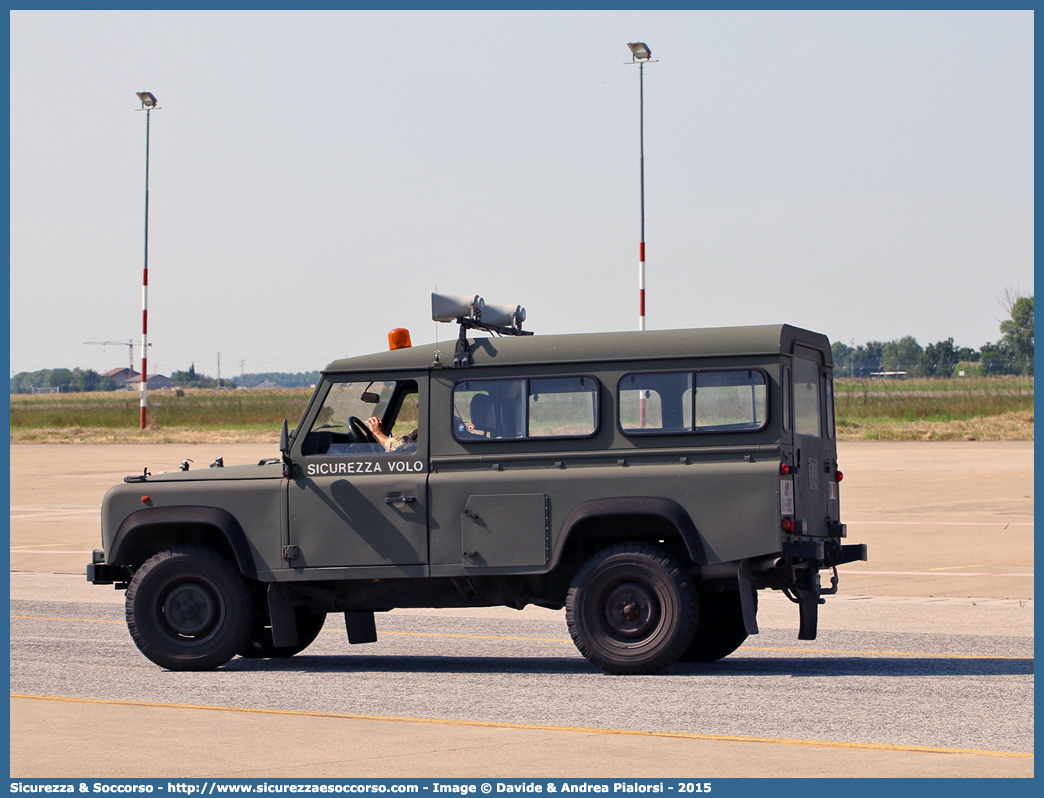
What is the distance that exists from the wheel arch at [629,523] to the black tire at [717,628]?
796 mm

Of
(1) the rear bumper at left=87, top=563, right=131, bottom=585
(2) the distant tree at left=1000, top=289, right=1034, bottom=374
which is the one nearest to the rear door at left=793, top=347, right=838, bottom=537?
(1) the rear bumper at left=87, top=563, right=131, bottom=585

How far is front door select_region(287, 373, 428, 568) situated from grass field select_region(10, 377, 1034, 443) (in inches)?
1235

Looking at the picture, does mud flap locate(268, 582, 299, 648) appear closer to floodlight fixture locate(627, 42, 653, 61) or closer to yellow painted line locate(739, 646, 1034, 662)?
yellow painted line locate(739, 646, 1034, 662)

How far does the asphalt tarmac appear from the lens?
21.0 feet

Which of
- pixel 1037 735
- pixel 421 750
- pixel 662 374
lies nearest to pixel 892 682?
pixel 1037 735

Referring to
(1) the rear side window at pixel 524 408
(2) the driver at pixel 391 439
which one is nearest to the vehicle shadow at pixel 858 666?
(1) the rear side window at pixel 524 408

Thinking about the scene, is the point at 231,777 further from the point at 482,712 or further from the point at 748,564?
the point at 748,564

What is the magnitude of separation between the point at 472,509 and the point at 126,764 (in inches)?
131

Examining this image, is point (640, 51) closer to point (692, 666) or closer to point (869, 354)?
point (692, 666)

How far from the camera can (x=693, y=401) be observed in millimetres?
9031

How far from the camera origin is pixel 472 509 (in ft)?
30.1

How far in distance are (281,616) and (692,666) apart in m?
2.88

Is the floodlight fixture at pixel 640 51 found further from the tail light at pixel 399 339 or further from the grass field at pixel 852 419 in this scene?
the tail light at pixel 399 339

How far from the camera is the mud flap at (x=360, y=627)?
9945mm
